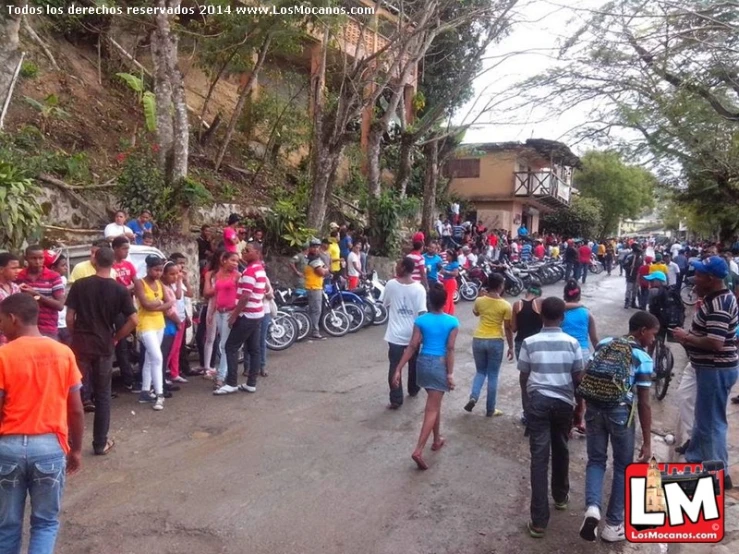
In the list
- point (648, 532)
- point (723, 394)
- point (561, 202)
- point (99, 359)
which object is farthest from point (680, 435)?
point (561, 202)

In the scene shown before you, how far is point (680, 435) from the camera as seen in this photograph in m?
6.12

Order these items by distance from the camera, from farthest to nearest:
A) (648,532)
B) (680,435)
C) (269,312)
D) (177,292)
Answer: (269,312)
(177,292)
(680,435)
(648,532)

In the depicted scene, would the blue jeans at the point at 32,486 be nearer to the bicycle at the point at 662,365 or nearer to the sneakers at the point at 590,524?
the sneakers at the point at 590,524

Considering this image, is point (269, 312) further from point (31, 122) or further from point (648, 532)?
point (31, 122)

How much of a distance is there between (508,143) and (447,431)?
27736 mm

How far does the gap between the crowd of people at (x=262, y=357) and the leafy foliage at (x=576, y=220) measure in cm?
3003

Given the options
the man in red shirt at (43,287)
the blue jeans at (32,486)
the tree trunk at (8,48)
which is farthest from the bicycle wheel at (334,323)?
the blue jeans at (32,486)

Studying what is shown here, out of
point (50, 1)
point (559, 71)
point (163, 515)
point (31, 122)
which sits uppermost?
point (50, 1)

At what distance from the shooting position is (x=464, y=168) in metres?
34.8

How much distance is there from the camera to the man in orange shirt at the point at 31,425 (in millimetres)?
3127

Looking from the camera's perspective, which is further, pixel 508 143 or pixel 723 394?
pixel 508 143

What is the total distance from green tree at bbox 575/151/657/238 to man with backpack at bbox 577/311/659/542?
132ft

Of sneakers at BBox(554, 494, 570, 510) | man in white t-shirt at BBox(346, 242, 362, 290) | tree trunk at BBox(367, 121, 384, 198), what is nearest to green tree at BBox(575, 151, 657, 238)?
tree trunk at BBox(367, 121, 384, 198)

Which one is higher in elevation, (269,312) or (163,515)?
(269,312)
